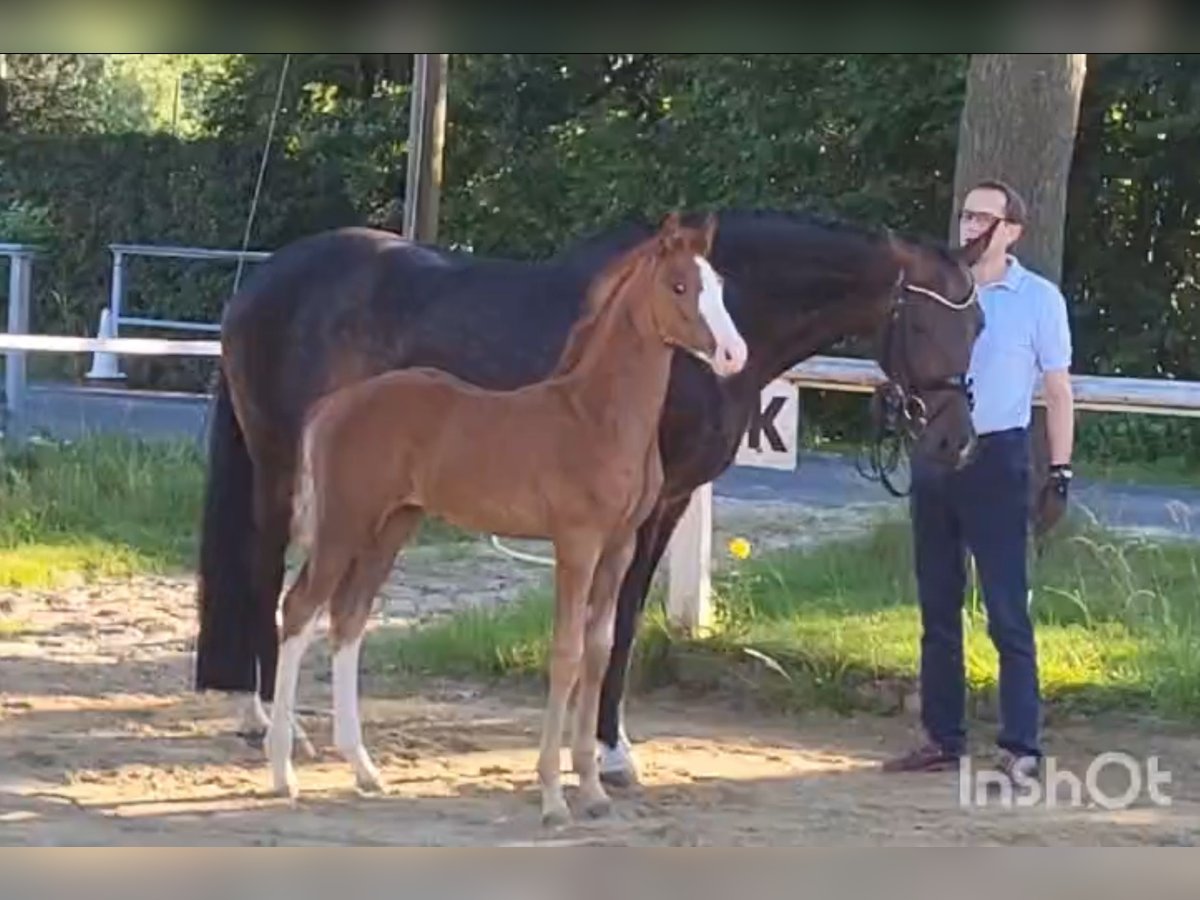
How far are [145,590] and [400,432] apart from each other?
4.23 m

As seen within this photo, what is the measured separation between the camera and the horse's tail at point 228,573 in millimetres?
7172

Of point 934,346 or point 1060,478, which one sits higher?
point 934,346

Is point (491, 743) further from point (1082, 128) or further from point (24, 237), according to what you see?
point (24, 237)

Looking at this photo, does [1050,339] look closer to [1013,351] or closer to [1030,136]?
[1013,351]

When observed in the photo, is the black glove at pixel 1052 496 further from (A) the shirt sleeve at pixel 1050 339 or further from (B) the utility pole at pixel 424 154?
(B) the utility pole at pixel 424 154

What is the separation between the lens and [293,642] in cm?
627

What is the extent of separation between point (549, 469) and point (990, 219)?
1.59 metres

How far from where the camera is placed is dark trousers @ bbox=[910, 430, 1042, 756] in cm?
642

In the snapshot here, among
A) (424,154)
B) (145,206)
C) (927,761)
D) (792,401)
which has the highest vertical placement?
(424,154)

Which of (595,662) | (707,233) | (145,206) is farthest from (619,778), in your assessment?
(145,206)

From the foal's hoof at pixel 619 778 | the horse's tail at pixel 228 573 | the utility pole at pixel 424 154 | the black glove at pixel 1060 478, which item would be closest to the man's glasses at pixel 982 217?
the black glove at pixel 1060 478

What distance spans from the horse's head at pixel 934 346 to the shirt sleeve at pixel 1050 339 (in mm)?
210

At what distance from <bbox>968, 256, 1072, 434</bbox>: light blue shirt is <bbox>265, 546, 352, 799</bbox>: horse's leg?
1.98 metres

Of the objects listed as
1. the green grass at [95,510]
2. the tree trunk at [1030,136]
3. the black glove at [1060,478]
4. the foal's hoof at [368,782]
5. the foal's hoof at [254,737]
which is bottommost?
the foal's hoof at [254,737]
